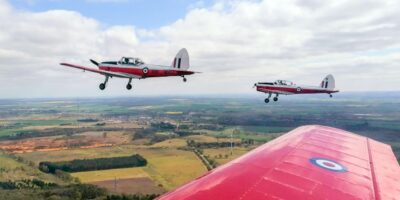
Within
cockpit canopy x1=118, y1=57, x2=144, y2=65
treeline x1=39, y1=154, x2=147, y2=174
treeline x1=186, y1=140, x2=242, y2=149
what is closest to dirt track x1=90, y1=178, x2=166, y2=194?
treeline x1=39, y1=154, x2=147, y2=174

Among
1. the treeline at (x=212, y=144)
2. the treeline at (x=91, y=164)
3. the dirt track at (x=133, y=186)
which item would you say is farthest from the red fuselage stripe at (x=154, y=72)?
the treeline at (x=212, y=144)

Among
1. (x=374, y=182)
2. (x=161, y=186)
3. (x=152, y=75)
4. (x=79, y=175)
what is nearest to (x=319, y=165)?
(x=374, y=182)

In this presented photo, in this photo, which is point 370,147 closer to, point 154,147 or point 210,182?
point 210,182

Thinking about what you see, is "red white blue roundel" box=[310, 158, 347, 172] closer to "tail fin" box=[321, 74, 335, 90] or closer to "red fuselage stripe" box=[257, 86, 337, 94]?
"red fuselage stripe" box=[257, 86, 337, 94]

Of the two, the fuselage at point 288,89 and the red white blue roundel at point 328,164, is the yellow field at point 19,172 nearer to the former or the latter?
the fuselage at point 288,89

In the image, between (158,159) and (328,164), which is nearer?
(328,164)

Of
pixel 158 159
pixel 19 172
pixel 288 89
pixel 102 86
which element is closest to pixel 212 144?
pixel 158 159

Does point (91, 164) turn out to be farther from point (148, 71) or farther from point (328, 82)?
point (148, 71)
